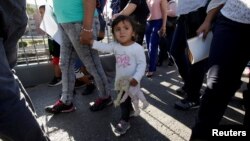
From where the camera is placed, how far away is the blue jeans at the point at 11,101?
121 cm

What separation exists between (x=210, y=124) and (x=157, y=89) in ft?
7.29

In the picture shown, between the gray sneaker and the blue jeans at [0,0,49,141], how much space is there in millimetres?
1175

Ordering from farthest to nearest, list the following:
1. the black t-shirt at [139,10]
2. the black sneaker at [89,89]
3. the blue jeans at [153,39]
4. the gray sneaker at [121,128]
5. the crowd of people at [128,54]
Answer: the blue jeans at [153,39] → the black sneaker at [89,89] → the black t-shirt at [139,10] → the gray sneaker at [121,128] → the crowd of people at [128,54]

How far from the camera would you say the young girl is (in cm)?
246

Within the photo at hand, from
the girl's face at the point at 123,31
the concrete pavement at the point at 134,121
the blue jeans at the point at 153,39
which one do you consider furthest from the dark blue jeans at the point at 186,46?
the blue jeans at the point at 153,39

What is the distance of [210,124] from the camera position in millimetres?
1790

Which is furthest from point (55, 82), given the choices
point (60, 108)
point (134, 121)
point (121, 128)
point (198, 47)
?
point (198, 47)

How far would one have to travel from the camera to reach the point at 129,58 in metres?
2.49

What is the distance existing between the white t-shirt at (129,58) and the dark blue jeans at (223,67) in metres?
0.79

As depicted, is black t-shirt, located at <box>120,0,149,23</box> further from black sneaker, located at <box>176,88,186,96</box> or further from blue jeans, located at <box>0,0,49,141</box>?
blue jeans, located at <box>0,0,49,141</box>

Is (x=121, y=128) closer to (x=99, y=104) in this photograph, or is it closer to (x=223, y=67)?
(x=99, y=104)

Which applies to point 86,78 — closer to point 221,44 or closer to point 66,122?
point 66,122

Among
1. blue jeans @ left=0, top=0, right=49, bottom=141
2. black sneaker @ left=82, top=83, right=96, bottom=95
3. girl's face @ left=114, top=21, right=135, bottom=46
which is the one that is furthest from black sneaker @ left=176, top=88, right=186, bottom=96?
blue jeans @ left=0, top=0, right=49, bottom=141

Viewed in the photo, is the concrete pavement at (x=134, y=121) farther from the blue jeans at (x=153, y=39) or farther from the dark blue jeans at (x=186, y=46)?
the blue jeans at (x=153, y=39)
